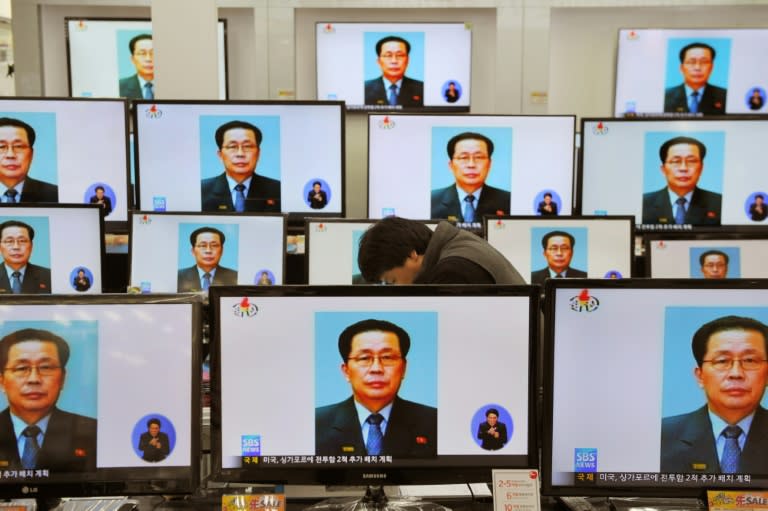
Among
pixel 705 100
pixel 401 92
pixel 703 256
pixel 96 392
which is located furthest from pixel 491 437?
pixel 705 100

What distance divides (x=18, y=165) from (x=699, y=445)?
11.7ft

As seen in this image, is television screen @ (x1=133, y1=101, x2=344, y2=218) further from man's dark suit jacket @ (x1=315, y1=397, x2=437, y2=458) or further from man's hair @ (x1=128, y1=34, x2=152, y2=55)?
man's hair @ (x1=128, y1=34, x2=152, y2=55)

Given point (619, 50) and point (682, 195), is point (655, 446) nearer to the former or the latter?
point (682, 195)

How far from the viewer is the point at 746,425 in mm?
1719

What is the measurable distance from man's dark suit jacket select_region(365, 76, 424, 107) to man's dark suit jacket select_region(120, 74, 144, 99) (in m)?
2.16

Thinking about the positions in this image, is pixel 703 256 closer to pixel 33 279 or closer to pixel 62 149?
pixel 33 279

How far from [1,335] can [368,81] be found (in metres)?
6.26

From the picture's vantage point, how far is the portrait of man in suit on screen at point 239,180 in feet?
14.2

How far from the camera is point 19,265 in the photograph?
3.29 meters

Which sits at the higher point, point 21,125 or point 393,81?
point 393,81

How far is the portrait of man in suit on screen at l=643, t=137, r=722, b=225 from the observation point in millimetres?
4422

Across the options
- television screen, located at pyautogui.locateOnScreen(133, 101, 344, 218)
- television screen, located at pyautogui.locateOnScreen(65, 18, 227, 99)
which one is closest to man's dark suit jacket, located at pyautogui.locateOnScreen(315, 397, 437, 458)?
television screen, located at pyautogui.locateOnScreen(133, 101, 344, 218)

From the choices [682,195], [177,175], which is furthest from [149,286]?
[682,195]

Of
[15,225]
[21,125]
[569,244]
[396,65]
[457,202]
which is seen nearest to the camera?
[15,225]
